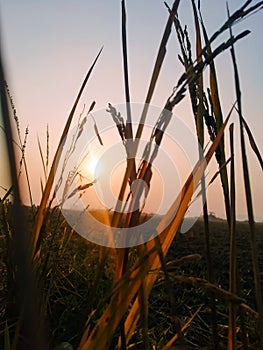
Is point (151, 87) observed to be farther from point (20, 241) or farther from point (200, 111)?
point (20, 241)

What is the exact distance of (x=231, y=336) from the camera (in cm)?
64

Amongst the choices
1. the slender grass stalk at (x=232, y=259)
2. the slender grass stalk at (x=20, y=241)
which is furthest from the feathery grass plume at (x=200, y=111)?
the slender grass stalk at (x=20, y=241)

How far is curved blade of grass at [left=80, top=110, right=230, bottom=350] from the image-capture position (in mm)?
537

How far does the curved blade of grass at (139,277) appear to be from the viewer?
0.54 m

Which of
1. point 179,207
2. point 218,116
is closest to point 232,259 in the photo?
point 179,207

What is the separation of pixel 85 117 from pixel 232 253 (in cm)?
35

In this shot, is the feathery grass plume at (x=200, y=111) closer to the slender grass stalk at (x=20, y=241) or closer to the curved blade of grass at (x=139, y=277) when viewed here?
the curved blade of grass at (x=139, y=277)

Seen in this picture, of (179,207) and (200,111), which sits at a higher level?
(200,111)

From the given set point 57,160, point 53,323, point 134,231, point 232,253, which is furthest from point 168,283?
point 53,323

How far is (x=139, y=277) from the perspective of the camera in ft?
1.72

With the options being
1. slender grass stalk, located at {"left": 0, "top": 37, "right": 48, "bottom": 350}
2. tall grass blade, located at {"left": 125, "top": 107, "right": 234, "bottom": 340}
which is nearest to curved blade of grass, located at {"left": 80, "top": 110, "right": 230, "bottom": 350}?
tall grass blade, located at {"left": 125, "top": 107, "right": 234, "bottom": 340}

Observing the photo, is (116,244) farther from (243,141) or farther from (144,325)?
(243,141)

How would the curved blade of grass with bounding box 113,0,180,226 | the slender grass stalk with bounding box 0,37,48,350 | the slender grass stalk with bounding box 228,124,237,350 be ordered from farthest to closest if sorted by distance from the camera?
1. the slender grass stalk with bounding box 228,124,237,350
2. the curved blade of grass with bounding box 113,0,180,226
3. the slender grass stalk with bounding box 0,37,48,350

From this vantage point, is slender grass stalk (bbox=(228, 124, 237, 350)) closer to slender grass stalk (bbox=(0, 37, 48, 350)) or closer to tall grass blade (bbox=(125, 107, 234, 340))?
tall grass blade (bbox=(125, 107, 234, 340))
